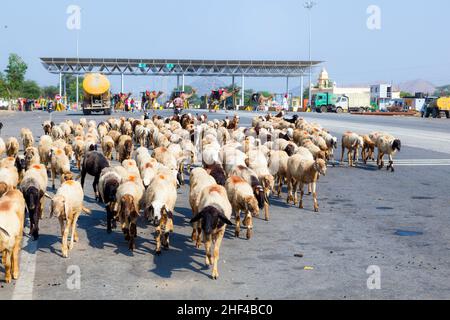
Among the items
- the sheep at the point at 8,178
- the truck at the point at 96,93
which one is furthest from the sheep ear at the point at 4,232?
the truck at the point at 96,93

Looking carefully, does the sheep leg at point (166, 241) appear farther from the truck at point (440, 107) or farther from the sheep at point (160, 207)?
the truck at point (440, 107)

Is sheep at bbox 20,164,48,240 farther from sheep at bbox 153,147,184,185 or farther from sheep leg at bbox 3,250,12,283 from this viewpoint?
sheep at bbox 153,147,184,185

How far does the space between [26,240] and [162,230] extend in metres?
2.27

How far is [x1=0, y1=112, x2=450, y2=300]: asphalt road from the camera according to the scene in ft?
24.0

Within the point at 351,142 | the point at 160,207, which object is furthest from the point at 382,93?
the point at 160,207

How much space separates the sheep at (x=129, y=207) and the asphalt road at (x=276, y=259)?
0.82 feet

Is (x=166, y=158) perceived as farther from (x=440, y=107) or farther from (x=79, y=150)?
(x=440, y=107)

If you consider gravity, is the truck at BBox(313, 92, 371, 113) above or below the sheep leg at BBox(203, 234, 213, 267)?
above

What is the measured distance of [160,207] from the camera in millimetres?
9016

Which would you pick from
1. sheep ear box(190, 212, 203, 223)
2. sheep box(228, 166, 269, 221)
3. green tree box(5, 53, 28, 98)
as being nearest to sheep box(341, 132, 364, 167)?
sheep box(228, 166, 269, 221)

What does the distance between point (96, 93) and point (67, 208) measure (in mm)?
44527

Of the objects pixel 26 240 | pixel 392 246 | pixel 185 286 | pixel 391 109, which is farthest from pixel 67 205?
pixel 391 109

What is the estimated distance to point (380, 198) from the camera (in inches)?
554

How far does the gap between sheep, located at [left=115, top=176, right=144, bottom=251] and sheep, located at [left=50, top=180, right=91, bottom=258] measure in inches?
26.9
